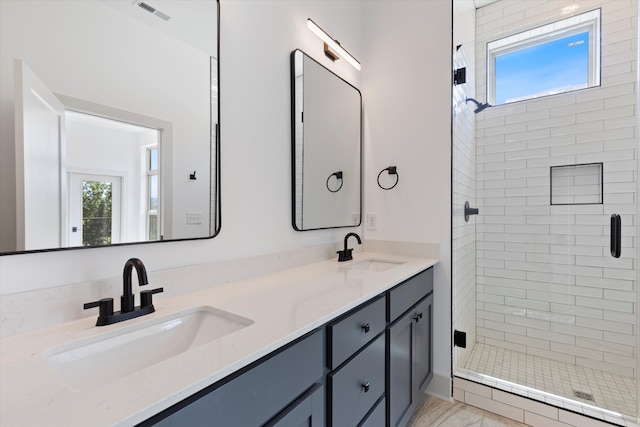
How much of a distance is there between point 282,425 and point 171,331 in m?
0.43

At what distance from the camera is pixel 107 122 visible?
970mm

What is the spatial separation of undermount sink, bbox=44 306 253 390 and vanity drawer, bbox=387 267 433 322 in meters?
0.73

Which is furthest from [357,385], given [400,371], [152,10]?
[152,10]

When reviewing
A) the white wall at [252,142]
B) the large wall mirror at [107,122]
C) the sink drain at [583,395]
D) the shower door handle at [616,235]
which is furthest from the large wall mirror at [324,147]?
the sink drain at [583,395]

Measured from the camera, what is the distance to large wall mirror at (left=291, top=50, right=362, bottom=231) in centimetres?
175

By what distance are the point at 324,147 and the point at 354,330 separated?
47.4 inches

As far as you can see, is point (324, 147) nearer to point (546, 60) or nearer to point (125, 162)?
point (125, 162)

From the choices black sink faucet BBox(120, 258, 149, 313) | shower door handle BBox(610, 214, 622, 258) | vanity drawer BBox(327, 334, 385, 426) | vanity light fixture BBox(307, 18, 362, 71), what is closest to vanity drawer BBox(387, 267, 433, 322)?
vanity drawer BBox(327, 334, 385, 426)

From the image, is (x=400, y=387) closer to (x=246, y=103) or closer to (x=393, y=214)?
(x=393, y=214)

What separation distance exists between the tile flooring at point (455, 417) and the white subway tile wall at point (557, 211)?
1.91 ft

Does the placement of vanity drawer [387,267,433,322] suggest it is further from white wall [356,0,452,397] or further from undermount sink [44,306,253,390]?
undermount sink [44,306,253,390]

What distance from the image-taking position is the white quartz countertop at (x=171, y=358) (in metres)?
0.49

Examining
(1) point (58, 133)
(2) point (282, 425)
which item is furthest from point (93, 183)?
(2) point (282, 425)

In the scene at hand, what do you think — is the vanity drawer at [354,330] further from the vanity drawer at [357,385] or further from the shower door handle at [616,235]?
the shower door handle at [616,235]
